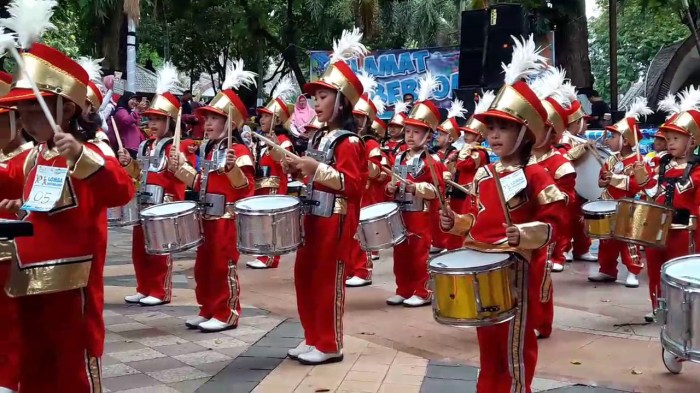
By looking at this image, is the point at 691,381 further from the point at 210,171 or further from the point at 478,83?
the point at 478,83

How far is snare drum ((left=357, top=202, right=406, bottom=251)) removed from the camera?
23.2 ft

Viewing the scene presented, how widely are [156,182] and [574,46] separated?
13.2 meters

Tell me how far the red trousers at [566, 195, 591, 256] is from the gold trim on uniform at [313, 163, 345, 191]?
5290 millimetres

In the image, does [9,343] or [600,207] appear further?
[600,207]

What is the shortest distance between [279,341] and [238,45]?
57.3ft

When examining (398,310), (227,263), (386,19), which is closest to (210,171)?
(227,263)

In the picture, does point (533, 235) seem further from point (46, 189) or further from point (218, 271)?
point (218, 271)

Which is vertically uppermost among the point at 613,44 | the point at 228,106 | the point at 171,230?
the point at 613,44

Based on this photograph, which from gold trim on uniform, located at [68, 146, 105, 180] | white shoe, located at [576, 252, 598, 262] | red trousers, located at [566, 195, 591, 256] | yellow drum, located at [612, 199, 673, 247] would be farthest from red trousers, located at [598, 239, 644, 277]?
gold trim on uniform, located at [68, 146, 105, 180]

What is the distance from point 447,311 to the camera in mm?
3869

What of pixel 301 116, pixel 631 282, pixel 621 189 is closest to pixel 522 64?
pixel 621 189

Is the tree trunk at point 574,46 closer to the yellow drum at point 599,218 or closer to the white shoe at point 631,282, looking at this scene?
the white shoe at point 631,282

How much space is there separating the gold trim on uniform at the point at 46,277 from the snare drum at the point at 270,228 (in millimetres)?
2053

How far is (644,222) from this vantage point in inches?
235
